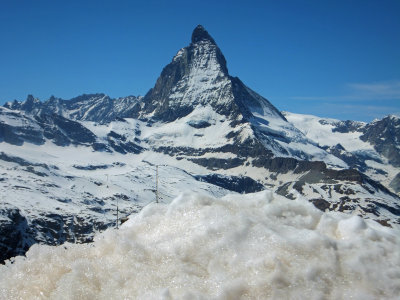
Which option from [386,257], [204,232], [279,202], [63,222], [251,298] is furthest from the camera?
[63,222]

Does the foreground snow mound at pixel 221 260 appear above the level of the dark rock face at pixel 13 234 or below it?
above

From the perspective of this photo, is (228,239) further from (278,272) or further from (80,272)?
(80,272)

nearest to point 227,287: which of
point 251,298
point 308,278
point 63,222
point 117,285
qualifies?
point 251,298

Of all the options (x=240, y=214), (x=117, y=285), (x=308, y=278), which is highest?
(x=240, y=214)

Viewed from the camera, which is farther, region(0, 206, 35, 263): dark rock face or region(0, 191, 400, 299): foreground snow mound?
region(0, 206, 35, 263): dark rock face

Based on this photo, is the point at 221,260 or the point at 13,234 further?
the point at 13,234

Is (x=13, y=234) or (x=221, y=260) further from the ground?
(x=221, y=260)

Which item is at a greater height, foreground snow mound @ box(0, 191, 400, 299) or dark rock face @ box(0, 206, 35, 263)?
foreground snow mound @ box(0, 191, 400, 299)

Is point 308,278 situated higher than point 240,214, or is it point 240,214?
point 240,214
